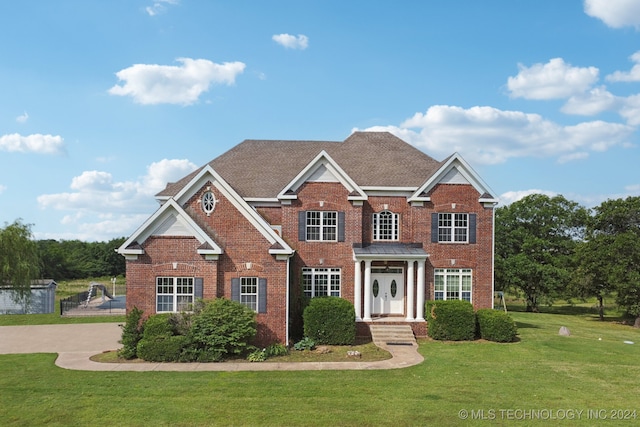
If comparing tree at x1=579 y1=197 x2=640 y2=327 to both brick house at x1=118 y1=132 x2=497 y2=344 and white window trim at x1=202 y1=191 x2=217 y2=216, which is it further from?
white window trim at x1=202 y1=191 x2=217 y2=216

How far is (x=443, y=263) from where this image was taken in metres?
24.3

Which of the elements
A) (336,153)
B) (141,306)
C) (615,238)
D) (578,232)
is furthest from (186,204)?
(578,232)

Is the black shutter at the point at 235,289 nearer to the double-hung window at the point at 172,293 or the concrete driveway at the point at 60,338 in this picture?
the double-hung window at the point at 172,293

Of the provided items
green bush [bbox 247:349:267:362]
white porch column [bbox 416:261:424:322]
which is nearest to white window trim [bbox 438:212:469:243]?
white porch column [bbox 416:261:424:322]

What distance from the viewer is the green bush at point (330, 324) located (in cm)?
2075

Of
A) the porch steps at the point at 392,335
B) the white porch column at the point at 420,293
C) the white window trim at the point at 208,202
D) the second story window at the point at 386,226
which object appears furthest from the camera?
the second story window at the point at 386,226

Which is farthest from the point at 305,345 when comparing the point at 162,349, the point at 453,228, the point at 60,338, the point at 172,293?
the point at 60,338

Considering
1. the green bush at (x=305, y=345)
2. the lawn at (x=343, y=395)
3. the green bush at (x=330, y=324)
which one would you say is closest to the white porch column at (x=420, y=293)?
the green bush at (x=330, y=324)

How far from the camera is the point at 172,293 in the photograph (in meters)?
19.5

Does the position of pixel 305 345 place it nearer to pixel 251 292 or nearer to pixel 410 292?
pixel 251 292

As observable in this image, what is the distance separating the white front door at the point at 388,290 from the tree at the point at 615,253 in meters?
18.3

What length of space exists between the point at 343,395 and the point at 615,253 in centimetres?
2918

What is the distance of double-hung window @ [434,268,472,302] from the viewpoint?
24.3m

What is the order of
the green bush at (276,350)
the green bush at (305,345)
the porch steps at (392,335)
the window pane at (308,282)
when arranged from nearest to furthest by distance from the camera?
the green bush at (276,350) → the green bush at (305,345) → the porch steps at (392,335) → the window pane at (308,282)
